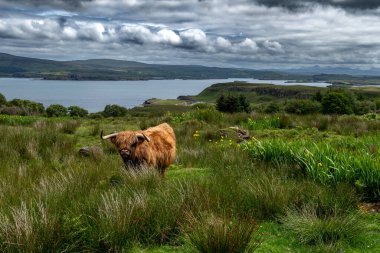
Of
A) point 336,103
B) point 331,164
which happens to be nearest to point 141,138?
point 331,164

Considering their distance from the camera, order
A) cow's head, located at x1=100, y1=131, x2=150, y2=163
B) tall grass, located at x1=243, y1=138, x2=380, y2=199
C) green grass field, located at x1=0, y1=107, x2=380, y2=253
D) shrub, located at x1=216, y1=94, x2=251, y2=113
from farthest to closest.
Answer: shrub, located at x1=216, y1=94, x2=251, y2=113, cow's head, located at x1=100, y1=131, x2=150, y2=163, tall grass, located at x1=243, y1=138, x2=380, y2=199, green grass field, located at x1=0, y1=107, x2=380, y2=253

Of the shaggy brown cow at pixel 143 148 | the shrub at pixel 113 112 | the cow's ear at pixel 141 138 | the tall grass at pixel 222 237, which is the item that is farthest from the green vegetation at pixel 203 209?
the shrub at pixel 113 112

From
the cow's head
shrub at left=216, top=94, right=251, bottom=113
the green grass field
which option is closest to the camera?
the green grass field

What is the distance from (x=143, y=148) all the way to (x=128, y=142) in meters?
0.44

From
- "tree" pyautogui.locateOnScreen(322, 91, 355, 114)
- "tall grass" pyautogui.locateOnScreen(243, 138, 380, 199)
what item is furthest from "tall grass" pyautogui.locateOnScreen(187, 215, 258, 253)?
"tree" pyautogui.locateOnScreen(322, 91, 355, 114)

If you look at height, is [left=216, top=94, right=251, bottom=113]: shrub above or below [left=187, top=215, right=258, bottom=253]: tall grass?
below

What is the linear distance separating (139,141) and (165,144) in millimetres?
1224

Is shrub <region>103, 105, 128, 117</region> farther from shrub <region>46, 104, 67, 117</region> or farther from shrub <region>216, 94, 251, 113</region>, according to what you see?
shrub <region>216, 94, 251, 113</region>

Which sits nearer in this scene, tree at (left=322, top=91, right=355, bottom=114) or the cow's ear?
the cow's ear

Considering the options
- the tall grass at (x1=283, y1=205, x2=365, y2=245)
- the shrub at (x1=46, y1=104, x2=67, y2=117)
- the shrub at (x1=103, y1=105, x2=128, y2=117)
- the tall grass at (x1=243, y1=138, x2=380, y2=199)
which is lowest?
the shrub at (x1=103, y1=105, x2=128, y2=117)

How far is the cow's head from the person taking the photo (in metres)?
7.56

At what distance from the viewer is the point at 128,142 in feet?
24.9

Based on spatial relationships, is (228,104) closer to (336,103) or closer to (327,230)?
(336,103)

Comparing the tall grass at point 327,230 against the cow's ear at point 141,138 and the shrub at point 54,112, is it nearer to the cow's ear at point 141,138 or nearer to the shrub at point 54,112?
the cow's ear at point 141,138
